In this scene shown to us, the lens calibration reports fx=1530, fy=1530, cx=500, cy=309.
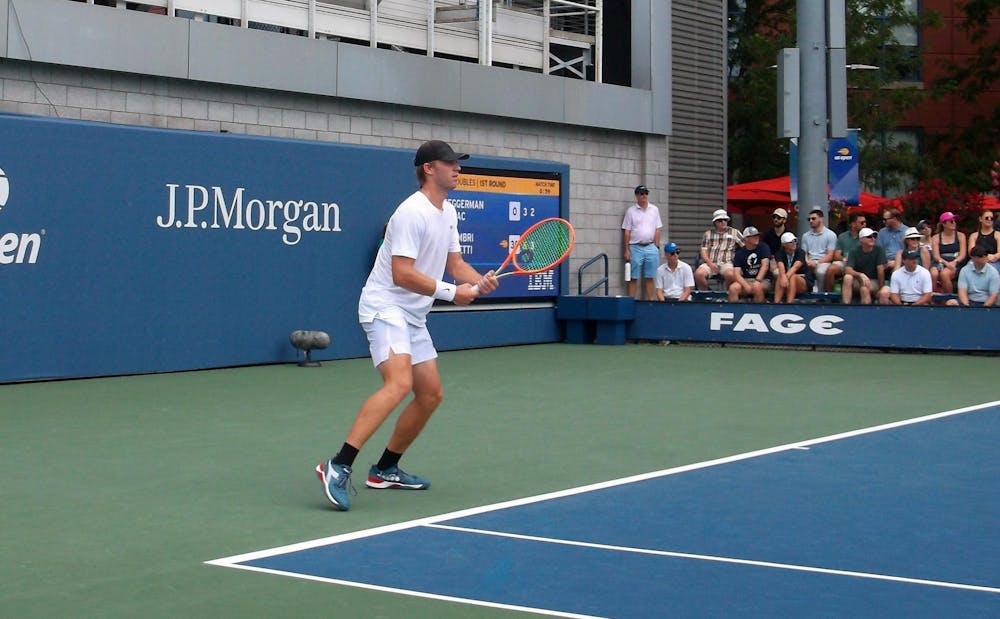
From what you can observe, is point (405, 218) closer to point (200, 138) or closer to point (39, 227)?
point (39, 227)

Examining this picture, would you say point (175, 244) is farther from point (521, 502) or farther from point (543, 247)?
point (521, 502)

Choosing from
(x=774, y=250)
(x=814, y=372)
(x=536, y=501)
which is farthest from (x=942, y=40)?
(x=536, y=501)

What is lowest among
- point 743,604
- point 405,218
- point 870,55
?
point 743,604

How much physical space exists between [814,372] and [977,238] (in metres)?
4.32

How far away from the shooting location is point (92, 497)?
27.5 feet

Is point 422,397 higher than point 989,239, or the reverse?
point 989,239

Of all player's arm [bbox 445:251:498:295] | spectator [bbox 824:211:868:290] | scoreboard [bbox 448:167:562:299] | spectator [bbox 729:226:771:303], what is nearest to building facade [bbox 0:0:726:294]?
scoreboard [bbox 448:167:562:299]

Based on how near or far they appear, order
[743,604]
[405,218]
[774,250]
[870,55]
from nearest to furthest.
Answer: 1. [743,604]
2. [405,218]
3. [774,250]
4. [870,55]

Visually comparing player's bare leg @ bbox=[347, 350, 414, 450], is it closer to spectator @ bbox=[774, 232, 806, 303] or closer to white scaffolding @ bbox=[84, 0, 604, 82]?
white scaffolding @ bbox=[84, 0, 604, 82]

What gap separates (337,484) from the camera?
26.1 ft

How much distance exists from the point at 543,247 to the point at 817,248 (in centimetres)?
1106

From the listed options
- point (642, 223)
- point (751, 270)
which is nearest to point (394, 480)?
point (751, 270)

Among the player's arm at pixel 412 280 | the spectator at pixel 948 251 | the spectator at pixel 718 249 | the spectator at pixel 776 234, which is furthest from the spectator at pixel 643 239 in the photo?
the player's arm at pixel 412 280

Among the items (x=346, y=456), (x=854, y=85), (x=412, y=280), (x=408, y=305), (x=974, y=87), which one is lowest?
(x=346, y=456)
